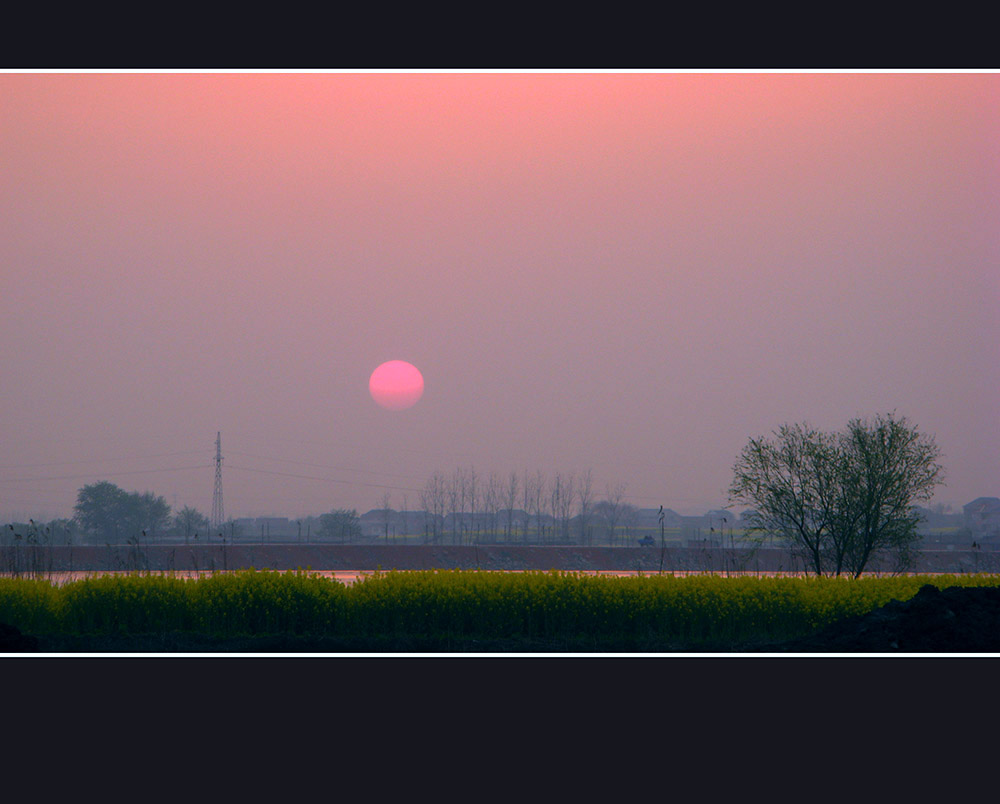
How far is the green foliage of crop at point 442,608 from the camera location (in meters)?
15.0

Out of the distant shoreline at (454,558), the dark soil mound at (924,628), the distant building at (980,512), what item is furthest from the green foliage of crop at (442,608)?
the distant building at (980,512)

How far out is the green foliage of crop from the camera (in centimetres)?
1498

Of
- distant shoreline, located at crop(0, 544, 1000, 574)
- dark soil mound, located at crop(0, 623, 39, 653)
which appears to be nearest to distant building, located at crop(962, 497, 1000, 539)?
distant shoreline, located at crop(0, 544, 1000, 574)

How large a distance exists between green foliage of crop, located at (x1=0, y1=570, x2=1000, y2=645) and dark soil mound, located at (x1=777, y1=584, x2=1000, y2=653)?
645 mm

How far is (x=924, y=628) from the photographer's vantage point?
540 inches

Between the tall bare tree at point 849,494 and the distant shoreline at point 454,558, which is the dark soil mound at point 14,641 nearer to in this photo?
the tall bare tree at point 849,494

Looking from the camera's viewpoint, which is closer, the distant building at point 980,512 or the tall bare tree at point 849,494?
the tall bare tree at point 849,494

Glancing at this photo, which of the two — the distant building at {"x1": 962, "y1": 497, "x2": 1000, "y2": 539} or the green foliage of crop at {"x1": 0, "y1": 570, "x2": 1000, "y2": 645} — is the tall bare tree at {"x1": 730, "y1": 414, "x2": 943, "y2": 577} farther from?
the distant building at {"x1": 962, "y1": 497, "x2": 1000, "y2": 539}

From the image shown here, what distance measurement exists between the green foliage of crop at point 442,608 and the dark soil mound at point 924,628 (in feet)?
2.11

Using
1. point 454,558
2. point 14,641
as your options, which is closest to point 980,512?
point 454,558

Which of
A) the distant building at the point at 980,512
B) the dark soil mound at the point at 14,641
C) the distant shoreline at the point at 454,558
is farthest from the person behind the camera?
the distant building at the point at 980,512

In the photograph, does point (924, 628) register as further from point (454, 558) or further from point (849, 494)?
point (454, 558)

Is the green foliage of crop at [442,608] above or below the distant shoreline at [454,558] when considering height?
above
